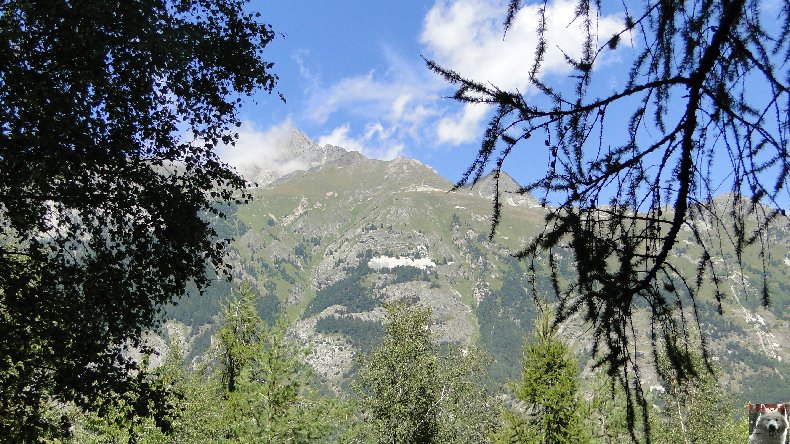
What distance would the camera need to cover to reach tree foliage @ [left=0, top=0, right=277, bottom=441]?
6203 mm

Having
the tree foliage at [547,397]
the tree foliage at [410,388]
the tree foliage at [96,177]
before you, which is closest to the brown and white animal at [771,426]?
the tree foliage at [547,397]

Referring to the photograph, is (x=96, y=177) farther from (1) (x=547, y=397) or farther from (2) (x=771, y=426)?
(2) (x=771, y=426)

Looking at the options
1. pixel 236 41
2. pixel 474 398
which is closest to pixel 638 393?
pixel 236 41

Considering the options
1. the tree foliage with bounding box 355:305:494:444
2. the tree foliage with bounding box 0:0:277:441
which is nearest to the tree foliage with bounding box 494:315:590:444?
the tree foliage with bounding box 355:305:494:444

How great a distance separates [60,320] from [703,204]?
22.9 ft

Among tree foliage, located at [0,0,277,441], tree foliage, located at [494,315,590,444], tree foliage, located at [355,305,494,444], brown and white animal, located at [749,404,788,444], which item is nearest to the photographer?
tree foliage, located at [0,0,277,441]

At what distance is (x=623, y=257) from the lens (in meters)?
2.76

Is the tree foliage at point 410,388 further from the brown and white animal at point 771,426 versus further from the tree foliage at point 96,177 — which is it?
the tree foliage at point 96,177

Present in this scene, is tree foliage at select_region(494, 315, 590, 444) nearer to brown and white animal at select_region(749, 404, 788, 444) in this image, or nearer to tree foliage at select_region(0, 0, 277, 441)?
brown and white animal at select_region(749, 404, 788, 444)

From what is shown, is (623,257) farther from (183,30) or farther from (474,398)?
(474,398)

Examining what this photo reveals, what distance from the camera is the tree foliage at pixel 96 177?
20.4 ft

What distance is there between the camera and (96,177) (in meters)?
7.38

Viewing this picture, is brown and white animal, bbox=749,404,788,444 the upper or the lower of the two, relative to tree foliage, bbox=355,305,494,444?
lower

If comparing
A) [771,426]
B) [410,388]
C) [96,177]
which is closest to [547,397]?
[410,388]
